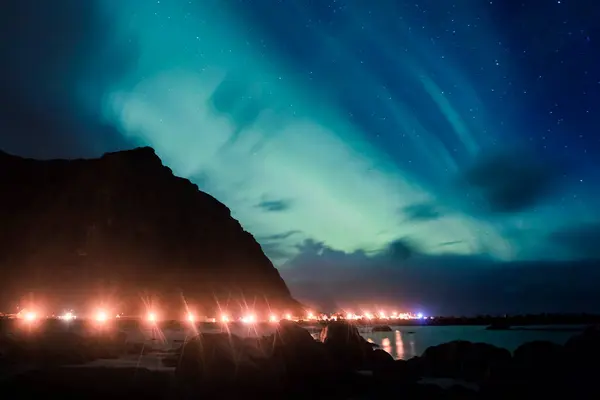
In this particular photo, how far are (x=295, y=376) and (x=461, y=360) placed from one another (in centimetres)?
1459

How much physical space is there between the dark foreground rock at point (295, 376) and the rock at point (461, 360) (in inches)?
4.3

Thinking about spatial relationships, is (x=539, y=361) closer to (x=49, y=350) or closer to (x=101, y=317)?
(x=49, y=350)

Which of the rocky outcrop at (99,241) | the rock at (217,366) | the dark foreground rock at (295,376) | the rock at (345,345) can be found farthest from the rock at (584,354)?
the rocky outcrop at (99,241)

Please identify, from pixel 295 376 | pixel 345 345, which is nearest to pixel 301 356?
pixel 295 376

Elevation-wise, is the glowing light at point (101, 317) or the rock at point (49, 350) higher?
the glowing light at point (101, 317)

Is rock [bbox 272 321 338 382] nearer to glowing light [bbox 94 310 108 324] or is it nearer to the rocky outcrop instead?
glowing light [bbox 94 310 108 324]

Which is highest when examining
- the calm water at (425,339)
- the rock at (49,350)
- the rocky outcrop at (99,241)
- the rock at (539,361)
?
the rocky outcrop at (99,241)

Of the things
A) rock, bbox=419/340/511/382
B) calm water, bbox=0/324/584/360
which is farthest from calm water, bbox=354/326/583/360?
rock, bbox=419/340/511/382

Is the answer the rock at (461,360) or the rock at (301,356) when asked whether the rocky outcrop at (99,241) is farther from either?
the rock at (301,356)

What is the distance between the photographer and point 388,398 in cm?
2306

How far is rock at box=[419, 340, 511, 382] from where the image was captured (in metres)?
33.2

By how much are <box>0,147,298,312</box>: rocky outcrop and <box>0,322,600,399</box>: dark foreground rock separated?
419 feet

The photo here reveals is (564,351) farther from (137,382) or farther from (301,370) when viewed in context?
(137,382)

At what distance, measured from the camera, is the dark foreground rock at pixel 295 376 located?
73.9 feet
